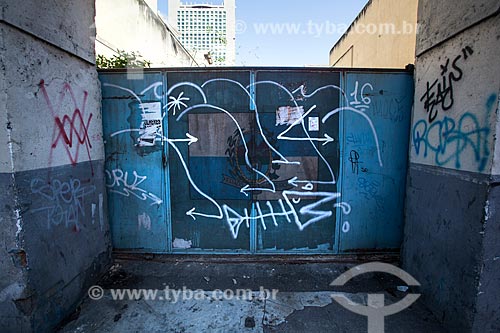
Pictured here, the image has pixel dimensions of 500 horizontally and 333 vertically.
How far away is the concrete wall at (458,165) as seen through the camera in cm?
196

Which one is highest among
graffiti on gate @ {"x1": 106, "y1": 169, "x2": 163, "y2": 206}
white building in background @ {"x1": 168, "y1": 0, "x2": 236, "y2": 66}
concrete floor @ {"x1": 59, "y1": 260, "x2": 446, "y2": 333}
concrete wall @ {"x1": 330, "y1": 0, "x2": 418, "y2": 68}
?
white building in background @ {"x1": 168, "y1": 0, "x2": 236, "y2": 66}

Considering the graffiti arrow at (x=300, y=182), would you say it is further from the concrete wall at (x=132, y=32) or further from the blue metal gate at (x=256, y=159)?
the concrete wall at (x=132, y=32)

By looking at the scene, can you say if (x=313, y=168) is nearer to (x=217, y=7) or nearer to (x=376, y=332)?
(x=376, y=332)

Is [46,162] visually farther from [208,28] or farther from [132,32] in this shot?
[208,28]

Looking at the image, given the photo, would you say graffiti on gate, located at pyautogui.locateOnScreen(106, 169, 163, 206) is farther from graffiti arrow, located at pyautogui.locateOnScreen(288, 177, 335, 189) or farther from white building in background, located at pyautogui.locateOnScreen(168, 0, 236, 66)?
white building in background, located at pyautogui.locateOnScreen(168, 0, 236, 66)

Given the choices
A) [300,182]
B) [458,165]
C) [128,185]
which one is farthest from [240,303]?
[458,165]

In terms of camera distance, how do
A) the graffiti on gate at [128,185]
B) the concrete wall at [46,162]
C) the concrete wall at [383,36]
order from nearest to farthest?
1. the concrete wall at [46,162]
2. the graffiti on gate at [128,185]
3. the concrete wall at [383,36]

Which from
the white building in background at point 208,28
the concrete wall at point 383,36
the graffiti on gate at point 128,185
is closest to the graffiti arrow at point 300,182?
the graffiti on gate at point 128,185

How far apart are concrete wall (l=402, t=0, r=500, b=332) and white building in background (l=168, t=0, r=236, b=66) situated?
306 inches

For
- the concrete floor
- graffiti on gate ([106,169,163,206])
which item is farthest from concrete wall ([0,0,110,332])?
the concrete floor

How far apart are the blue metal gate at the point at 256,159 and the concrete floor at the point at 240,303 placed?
28 centimetres

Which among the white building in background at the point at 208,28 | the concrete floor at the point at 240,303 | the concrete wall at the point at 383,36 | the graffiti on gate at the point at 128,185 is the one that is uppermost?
the white building in background at the point at 208,28

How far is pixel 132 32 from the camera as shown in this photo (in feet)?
17.2

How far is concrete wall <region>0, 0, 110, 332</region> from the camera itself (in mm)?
1931
